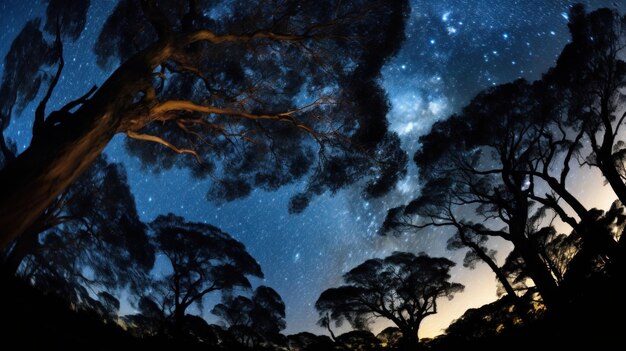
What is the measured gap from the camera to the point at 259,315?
87.4ft

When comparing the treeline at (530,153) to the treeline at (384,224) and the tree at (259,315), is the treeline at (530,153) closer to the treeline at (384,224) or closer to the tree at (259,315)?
the treeline at (384,224)

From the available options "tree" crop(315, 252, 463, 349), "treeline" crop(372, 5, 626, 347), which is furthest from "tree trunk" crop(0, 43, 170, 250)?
"tree" crop(315, 252, 463, 349)

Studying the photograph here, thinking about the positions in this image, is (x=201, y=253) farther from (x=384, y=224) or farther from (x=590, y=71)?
(x=590, y=71)

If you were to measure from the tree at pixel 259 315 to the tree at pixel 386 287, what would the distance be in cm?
420

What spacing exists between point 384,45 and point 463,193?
10.3 m

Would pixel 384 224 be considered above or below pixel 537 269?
above

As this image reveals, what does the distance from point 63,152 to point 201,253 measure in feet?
60.6

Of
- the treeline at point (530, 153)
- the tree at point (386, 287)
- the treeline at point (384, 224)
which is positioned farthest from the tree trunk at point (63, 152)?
the tree at point (386, 287)

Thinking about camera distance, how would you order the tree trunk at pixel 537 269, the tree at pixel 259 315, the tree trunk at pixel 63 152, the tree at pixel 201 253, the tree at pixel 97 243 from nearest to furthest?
the tree trunk at pixel 63 152 < the tree trunk at pixel 537 269 < the tree at pixel 97 243 < the tree at pixel 201 253 < the tree at pixel 259 315

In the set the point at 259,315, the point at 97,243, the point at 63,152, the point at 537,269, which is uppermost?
the point at 97,243

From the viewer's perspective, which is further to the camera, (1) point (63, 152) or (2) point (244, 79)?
(2) point (244, 79)

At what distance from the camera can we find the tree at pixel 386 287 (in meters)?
23.3

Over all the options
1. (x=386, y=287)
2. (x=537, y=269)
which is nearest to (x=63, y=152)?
(x=537, y=269)

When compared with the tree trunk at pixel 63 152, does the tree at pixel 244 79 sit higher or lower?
higher
